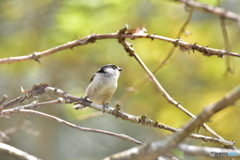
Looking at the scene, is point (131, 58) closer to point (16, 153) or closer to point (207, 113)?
point (16, 153)

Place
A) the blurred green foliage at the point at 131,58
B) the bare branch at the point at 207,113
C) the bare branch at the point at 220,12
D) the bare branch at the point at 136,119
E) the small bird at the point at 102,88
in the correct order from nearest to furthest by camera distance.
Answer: the bare branch at the point at 207,113
the bare branch at the point at 220,12
the bare branch at the point at 136,119
the small bird at the point at 102,88
the blurred green foliage at the point at 131,58

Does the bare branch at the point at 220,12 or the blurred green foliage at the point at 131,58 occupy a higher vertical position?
the blurred green foliage at the point at 131,58

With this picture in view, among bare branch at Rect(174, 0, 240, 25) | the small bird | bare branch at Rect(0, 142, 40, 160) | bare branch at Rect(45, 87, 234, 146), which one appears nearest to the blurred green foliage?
the small bird

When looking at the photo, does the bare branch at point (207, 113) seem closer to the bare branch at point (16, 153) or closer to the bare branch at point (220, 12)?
the bare branch at point (220, 12)

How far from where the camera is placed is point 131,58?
4.65m

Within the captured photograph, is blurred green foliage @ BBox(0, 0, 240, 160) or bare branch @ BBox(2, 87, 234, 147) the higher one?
blurred green foliage @ BBox(0, 0, 240, 160)

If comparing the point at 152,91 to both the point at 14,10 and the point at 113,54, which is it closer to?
the point at 113,54

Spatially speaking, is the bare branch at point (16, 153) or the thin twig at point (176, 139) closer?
the thin twig at point (176, 139)

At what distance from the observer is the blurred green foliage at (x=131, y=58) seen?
4.04 m

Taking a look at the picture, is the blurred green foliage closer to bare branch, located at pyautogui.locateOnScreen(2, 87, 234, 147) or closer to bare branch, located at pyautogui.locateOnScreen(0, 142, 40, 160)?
bare branch, located at pyautogui.locateOnScreen(2, 87, 234, 147)

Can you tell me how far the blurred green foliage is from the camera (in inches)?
159

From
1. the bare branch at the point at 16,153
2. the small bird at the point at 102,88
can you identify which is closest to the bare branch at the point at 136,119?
the bare branch at the point at 16,153

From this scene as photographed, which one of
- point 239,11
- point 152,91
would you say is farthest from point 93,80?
point 239,11

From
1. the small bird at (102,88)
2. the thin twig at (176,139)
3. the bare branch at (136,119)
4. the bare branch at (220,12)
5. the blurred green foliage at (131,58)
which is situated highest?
the blurred green foliage at (131,58)
